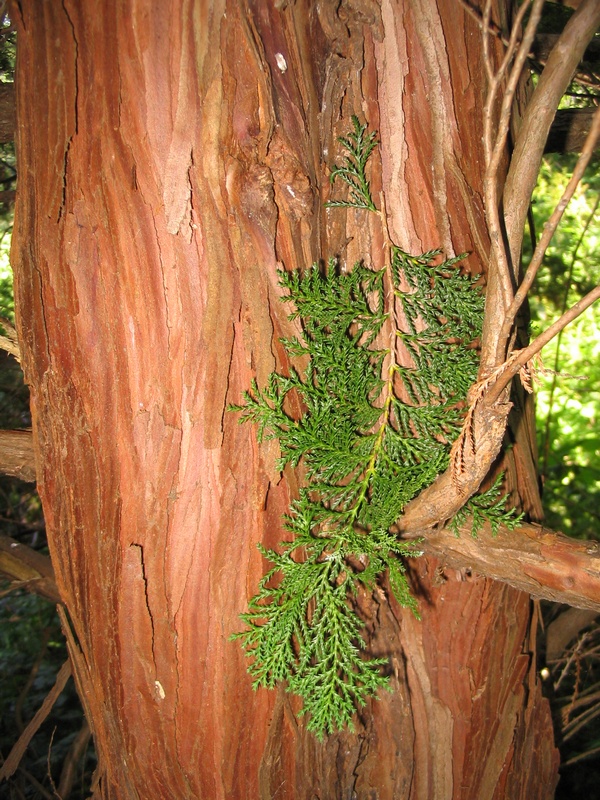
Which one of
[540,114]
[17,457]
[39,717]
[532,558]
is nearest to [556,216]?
[540,114]

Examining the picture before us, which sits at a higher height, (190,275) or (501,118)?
(501,118)

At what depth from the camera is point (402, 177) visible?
5.75ft

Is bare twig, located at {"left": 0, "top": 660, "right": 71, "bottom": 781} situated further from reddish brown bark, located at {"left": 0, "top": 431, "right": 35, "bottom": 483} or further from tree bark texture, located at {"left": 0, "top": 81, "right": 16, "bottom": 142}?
tree bark texture, located at {"left": 0, "top": 81, "right": 16, "bottom": 142}

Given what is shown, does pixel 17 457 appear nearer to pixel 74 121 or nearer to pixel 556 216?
pixel 74 121

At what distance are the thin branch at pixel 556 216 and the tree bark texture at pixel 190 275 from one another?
69cm

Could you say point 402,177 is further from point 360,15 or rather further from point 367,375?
point 367,375

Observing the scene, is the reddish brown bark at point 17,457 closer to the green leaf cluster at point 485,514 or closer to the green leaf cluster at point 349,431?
the green leaf cluster at point 349,431

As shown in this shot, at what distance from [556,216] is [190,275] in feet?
3.00

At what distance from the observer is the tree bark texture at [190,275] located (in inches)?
58.1

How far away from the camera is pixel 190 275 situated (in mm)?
1536

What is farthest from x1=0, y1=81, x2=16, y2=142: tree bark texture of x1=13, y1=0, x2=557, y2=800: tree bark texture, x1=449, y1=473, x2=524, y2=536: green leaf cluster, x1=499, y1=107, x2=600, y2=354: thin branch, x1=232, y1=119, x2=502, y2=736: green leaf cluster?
x1=449, y1=473, x2=524, y2=536: green leaf cluster

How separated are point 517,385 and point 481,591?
2.60 feet

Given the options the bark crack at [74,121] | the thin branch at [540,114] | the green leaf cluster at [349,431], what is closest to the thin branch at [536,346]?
the thin branch at [540,114]

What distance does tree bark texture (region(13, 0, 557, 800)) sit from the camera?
4.84 feet
